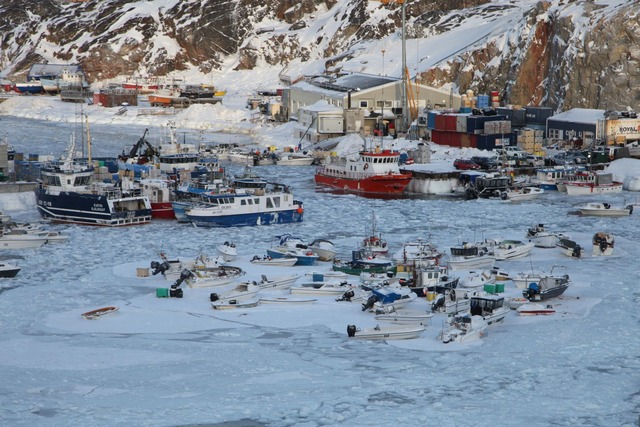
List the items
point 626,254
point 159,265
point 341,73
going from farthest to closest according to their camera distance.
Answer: point 341,73
point 626,254
point 159,265

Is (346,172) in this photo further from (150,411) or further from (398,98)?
(150,411)

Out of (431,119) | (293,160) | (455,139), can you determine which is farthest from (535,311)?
(431,119)

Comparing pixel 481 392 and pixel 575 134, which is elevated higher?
pixel 575 134

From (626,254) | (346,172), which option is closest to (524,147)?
(346,172)

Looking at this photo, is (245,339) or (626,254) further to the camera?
(626,254)

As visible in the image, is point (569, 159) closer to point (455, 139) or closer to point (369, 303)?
point (455, 139)

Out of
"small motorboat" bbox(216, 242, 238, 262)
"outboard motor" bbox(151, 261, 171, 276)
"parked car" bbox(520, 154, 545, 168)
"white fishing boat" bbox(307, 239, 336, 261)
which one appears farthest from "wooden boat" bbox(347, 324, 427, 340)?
"parked car" bbox(520, 154, 545, 168)

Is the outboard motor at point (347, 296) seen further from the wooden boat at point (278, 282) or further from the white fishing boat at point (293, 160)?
the white fishing boat at point (293, 160)
